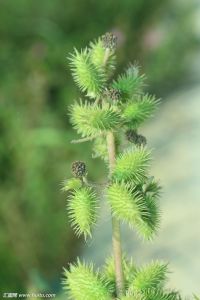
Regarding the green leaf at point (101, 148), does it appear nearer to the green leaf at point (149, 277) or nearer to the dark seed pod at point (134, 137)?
the dark seed pod at point (134, 137)

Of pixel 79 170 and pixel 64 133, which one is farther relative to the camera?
pixel 64 133

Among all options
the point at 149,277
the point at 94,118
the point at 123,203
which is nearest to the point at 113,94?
the point at 94,118

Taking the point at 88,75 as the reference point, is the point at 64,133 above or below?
above

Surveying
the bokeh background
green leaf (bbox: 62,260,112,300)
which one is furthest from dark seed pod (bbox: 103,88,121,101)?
the bokeh background

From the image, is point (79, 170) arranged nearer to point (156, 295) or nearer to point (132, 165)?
point (132, 165)

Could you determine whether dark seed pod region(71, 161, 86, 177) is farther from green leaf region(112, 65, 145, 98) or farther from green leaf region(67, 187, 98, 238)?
green leaf region(112, 65, 145, 98)

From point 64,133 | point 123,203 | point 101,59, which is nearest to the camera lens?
point 123,203

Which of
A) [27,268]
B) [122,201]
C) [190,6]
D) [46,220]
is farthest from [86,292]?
[190,6]

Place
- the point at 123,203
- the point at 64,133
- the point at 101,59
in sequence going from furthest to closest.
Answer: the point at 64,133, the point at 101,59, the point at 123,203
